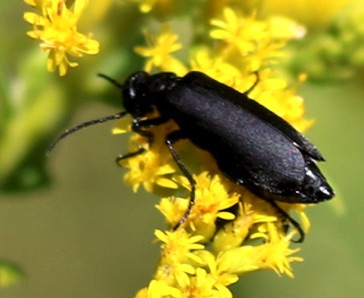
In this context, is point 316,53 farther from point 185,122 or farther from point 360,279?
point 360,279

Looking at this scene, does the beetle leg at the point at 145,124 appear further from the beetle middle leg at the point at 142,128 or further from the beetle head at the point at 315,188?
the beetle head at the point at 315,188

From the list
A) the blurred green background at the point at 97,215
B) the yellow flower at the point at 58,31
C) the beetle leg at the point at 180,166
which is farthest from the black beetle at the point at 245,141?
the blurred green background at the point at 97,215

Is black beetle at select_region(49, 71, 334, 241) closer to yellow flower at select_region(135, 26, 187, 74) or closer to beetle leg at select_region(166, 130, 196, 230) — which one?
beetle leg at select_region(166, 130, 196, 230)

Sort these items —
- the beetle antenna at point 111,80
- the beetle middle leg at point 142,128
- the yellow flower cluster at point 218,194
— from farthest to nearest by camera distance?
the beetle antenna at point 111,80 → the beetle middle leg at point 142,128 → the yellow flower cluster at point 218,194

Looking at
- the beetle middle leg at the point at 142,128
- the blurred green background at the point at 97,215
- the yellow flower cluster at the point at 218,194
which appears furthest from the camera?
the blurred green background at the point at 97,215

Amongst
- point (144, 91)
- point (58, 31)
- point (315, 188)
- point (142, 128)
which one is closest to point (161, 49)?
point (144, 91)

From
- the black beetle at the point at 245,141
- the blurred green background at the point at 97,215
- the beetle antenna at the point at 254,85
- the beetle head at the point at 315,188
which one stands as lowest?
the beetle head at the point at 315,188
